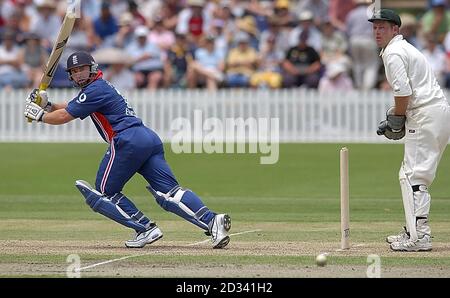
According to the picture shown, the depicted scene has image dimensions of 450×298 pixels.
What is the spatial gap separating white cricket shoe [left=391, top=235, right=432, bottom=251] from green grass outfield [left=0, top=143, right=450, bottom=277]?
5.0 inches

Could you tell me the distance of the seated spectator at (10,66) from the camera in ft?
86.7

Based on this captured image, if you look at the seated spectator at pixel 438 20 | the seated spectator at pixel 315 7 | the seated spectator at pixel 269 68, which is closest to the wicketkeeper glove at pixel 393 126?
the seated spectator at pixel 269 68

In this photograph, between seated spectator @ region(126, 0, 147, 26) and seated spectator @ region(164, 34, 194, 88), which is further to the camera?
seated spectator @ region(126, 0, 147, 26)

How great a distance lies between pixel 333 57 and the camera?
25.8 meters

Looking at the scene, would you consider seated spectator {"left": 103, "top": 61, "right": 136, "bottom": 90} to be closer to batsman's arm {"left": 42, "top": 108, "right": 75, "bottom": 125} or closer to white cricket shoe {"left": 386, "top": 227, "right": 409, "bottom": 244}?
batsman's arm {"left": 42, "top": 108, "right": 75, "bottom": 125}

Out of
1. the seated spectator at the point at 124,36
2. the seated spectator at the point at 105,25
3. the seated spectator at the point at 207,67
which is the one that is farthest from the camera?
the seated spectator at the point at 105,25

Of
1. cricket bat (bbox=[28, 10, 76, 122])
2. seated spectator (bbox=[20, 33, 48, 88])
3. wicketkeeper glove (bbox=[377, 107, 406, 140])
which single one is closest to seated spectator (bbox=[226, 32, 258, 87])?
seated spectator (bbox=[20, 33, 48, 88])

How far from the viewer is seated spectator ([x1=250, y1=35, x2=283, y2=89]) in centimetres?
2547

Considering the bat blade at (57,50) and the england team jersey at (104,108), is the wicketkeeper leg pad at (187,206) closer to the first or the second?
the england team jersey at (104,108)

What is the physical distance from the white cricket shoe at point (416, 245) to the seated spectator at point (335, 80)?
14.0 meters

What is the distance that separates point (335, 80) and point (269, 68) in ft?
5.32

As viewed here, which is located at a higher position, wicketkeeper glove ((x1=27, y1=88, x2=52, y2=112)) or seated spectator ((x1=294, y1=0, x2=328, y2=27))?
seated spectator ((x1=294, y1=0, x2=328, y2=27))
